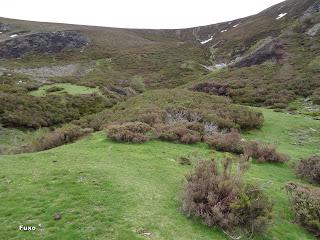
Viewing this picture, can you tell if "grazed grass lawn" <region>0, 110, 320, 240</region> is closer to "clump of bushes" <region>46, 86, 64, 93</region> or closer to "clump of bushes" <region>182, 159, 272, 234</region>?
"clump of bushes" <region>182, 159, 272, 234</region>

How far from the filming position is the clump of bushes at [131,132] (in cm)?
1939

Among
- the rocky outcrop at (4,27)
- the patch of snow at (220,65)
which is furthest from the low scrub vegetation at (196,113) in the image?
the rocky outcrop at (4,27)

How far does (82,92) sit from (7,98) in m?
11.4

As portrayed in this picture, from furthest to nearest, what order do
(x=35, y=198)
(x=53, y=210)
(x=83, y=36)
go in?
(x=83, y=36)
(x=35, y=198)
(x=53, y=210)

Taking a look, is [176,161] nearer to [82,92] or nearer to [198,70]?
[82,92]

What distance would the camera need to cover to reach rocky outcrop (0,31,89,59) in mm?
80562

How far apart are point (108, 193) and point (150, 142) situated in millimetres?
8021

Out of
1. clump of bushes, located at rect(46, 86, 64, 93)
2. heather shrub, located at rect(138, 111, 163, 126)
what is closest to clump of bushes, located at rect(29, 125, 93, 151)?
heather shrub, located at rect(138, 111, 163, 126)

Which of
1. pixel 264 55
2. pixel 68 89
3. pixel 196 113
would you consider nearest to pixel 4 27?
pixel 68 89

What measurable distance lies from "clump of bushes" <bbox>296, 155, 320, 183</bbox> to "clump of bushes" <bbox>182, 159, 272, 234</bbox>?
5.79 m

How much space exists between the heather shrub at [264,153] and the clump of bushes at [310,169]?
135 cm

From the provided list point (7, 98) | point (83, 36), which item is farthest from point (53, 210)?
point (83, 36)

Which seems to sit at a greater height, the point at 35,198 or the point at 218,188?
the point at 218,188

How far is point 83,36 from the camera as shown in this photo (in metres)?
91.1
